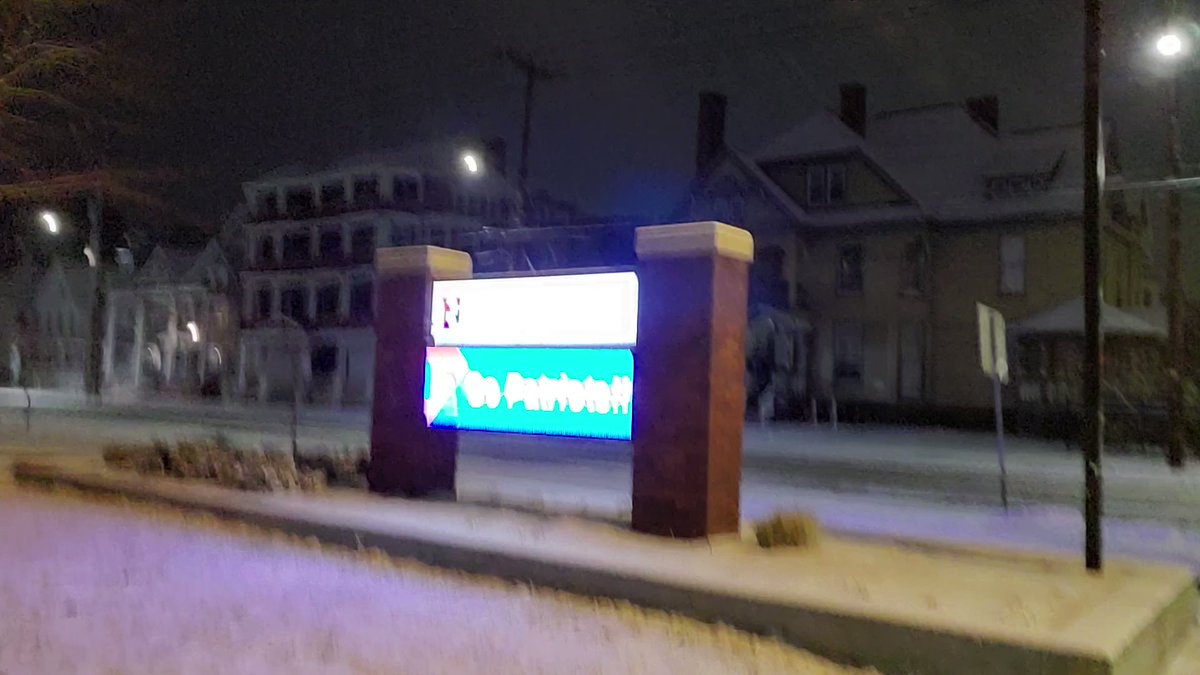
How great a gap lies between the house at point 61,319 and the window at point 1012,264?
171 ft

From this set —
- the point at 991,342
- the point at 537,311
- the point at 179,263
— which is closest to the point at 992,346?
the point at 991,342

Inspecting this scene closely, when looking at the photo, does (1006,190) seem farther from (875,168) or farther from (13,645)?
(13,645)

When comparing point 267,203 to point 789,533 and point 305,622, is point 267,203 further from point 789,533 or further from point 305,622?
point 305,622

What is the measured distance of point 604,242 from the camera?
40844 millimetres

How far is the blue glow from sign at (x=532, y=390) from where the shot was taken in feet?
33.6

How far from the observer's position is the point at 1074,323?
29.7 metres

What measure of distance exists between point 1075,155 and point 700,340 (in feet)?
88.5

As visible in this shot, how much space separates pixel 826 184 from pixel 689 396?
1056 inches

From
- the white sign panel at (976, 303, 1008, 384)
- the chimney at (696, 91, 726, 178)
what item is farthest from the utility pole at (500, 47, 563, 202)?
the white sign panel at (976, 303, 1008, 384)

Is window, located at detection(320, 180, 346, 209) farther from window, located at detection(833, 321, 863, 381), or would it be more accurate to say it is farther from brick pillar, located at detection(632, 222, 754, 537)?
brick pillar, located at detection(632, 222, 754, 537)

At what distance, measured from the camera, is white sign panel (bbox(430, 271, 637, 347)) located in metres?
10.3

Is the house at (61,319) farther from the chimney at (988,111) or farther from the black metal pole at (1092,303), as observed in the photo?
the black metal pole at (1092,303)

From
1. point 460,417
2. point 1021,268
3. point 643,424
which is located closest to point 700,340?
point 643,424

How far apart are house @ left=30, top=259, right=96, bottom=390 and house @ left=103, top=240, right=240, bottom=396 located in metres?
4.06
